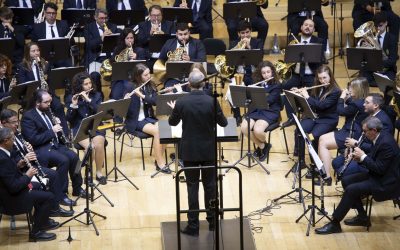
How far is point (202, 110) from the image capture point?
8406 millimetres

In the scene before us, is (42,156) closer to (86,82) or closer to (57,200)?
(57,200)

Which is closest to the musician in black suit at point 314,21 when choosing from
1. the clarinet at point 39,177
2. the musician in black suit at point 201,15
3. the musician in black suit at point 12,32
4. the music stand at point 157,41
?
the musician in black suit at point 201,15

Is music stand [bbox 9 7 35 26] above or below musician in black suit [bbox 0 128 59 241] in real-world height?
above

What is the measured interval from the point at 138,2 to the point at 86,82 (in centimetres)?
338

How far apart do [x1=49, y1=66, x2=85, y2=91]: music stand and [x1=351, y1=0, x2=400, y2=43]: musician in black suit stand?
4.81 m

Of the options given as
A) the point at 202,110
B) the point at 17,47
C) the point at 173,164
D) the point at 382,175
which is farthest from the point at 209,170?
the point at 17,47

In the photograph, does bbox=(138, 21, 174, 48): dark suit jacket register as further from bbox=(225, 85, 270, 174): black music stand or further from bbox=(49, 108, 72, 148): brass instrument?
bbox=(49, 108, 72, 148): brass instrument

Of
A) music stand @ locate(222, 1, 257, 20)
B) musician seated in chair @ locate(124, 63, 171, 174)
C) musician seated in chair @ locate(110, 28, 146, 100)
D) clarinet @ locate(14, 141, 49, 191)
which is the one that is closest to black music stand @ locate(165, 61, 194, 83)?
musician seated in chair @ locate(124, 63, 171, 174)

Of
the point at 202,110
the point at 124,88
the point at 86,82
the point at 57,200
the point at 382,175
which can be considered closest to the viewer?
the point at 202,110

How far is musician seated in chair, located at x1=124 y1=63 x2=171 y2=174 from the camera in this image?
10.7 meters

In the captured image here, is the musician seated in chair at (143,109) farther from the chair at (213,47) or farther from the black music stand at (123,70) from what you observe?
the chair at (213,47)

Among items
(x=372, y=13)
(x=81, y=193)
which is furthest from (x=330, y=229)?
(x=372, y=13)

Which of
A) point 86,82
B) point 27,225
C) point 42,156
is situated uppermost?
point 86,82

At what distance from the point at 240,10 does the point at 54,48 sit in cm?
282
